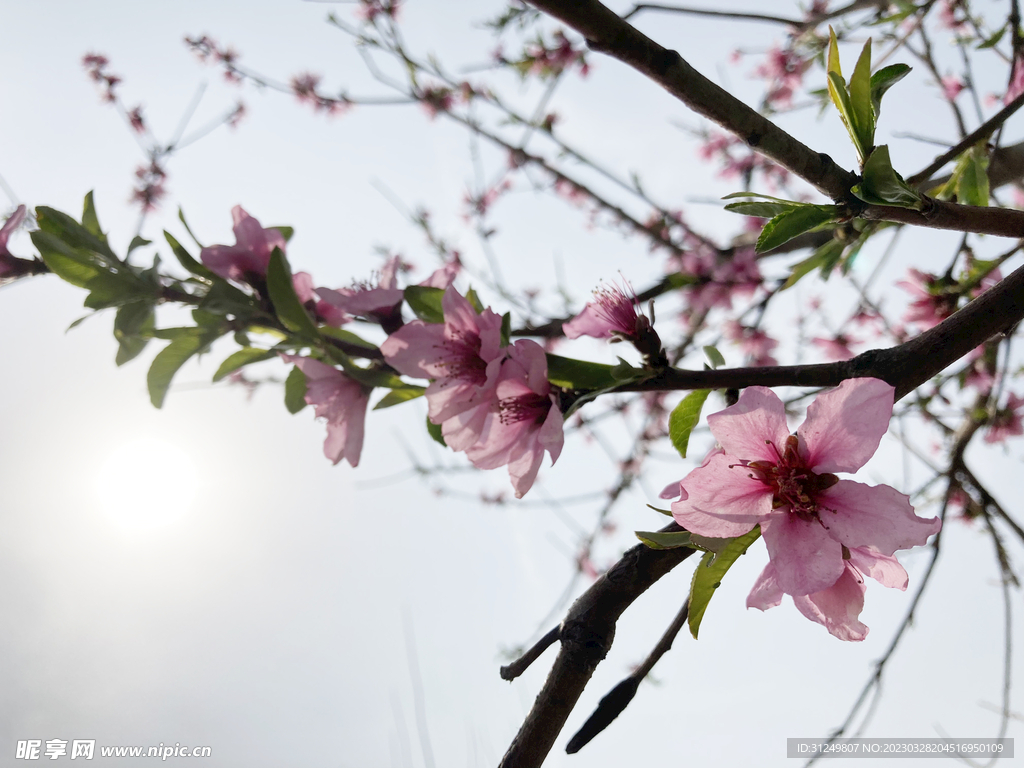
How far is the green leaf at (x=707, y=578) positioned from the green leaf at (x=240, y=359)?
54 centimetres

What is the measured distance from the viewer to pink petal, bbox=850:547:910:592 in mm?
615

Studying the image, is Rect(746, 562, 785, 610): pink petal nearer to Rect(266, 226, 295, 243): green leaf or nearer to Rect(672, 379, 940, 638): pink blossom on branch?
Rect(672, 379, 940, 638): pink blossom on branch

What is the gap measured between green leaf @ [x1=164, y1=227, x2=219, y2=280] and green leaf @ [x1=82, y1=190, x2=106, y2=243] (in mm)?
98

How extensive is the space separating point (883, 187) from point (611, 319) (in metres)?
0.33

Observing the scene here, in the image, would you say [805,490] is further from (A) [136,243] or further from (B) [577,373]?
(A) [136,243]

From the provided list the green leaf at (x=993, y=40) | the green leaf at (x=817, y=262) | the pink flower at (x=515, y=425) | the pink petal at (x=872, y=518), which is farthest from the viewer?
the green leaf at (x=993, y=40)

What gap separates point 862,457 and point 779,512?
0.09 metres

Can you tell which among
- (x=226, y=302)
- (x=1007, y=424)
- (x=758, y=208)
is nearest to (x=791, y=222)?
(x=758, y=208)

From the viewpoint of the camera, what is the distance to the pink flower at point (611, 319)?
780mm

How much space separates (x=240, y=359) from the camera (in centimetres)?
79

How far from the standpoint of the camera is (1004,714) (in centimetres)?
155

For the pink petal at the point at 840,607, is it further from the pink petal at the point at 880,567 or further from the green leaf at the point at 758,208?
the green leaf at the point at 758,208

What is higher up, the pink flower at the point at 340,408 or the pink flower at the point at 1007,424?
the pink flower at the point at 1007,424

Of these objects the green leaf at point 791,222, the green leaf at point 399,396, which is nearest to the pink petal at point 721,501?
the green leaf at point 791,222
